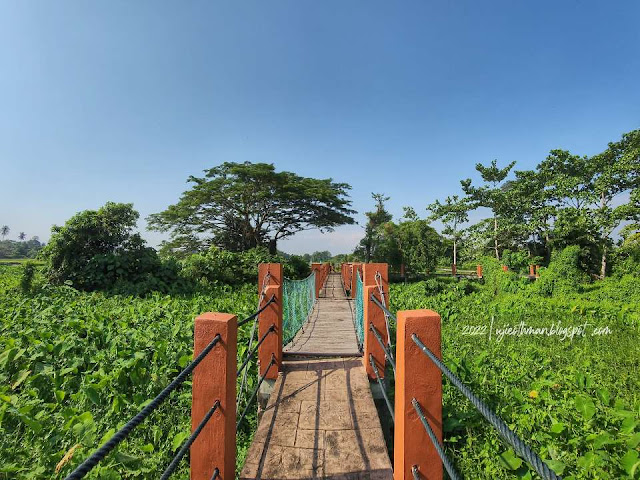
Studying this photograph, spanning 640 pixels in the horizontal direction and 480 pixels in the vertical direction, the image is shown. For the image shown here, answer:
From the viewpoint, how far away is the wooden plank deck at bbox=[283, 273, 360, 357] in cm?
449

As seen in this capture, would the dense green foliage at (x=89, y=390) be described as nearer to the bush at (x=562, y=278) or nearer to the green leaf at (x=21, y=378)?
the green leaf at (x=21, y=378)

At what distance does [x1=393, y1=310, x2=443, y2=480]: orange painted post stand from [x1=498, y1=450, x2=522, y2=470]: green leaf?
5.31 ft

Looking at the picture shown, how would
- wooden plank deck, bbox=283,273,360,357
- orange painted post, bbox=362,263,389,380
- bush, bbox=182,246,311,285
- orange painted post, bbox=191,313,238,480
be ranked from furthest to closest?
bush, bbox=182,246,311,285 < wooden plank deck, bbox=283,273,360,357 < orange painted post, bbox=362,263,389,380 < orange painted post, bbox=191,313,238,480

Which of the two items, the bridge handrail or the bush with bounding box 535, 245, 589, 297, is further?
the bush with bounding box 535, 245, 589, 297

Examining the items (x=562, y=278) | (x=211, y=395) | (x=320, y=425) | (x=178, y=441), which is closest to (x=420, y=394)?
(x=211, y=395)

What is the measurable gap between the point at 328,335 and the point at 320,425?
294 centimetres

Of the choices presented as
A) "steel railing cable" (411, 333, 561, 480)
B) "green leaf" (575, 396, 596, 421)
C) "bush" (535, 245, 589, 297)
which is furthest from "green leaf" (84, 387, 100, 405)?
"bush" (535, 245, 589, 297)

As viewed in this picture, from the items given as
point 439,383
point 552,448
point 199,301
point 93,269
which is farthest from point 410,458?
point 93,269

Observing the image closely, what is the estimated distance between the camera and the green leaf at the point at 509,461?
265 centimetres

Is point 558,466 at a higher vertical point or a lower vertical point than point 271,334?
lower

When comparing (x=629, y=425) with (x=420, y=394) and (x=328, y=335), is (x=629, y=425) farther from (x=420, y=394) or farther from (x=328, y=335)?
(x=328, y=335)

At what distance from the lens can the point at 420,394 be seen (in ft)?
5.25

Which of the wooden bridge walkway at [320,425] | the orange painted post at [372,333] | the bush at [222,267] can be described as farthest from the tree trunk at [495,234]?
the orange painted post at [372,333]

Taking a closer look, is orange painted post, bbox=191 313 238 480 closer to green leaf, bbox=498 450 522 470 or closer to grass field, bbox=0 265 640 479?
grass field, bbox=0 265 640 479
